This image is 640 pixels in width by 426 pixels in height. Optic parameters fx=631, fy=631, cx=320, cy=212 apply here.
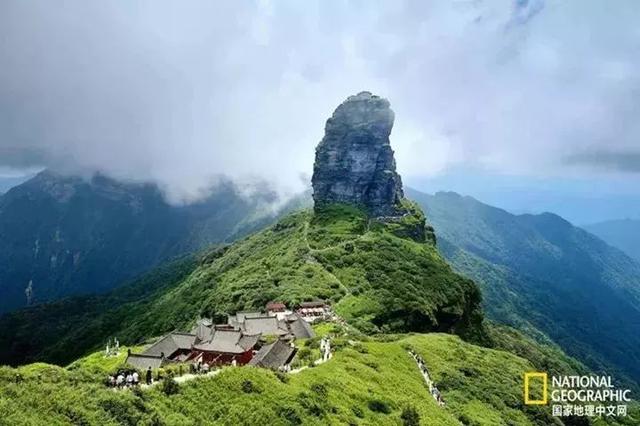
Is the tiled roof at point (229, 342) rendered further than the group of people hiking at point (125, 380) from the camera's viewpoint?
Yes

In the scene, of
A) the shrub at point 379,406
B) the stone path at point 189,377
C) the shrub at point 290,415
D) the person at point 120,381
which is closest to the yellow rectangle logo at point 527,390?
the shrub at point 379,406

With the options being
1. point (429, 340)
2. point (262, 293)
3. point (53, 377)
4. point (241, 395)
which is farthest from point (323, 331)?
point (53, 377)

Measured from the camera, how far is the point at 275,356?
72.5 metres

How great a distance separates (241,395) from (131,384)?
7.93 meters

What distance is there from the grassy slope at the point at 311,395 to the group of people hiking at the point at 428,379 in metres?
0.95

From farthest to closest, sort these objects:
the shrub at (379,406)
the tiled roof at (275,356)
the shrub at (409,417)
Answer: the tiled roof at (275,356) < the shrub at (379,406) < the shrub at (409,417)

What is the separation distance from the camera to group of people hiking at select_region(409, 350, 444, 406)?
71.8 metres

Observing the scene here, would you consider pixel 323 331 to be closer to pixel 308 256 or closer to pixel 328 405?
pixel 328 405

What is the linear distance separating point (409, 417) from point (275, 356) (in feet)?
70.8

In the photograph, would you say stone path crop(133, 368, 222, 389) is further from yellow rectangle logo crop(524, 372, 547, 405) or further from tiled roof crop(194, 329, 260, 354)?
yellow rectangle logo crop(524, 372, 547, 405)

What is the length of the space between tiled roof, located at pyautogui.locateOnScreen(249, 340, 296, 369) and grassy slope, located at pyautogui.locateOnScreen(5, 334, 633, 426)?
20.9 feet

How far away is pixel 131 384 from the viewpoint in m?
42.4

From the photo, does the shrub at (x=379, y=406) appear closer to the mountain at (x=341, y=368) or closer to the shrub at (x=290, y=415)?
the mountain at (x=341, y=368)

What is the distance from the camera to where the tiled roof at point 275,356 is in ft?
230
